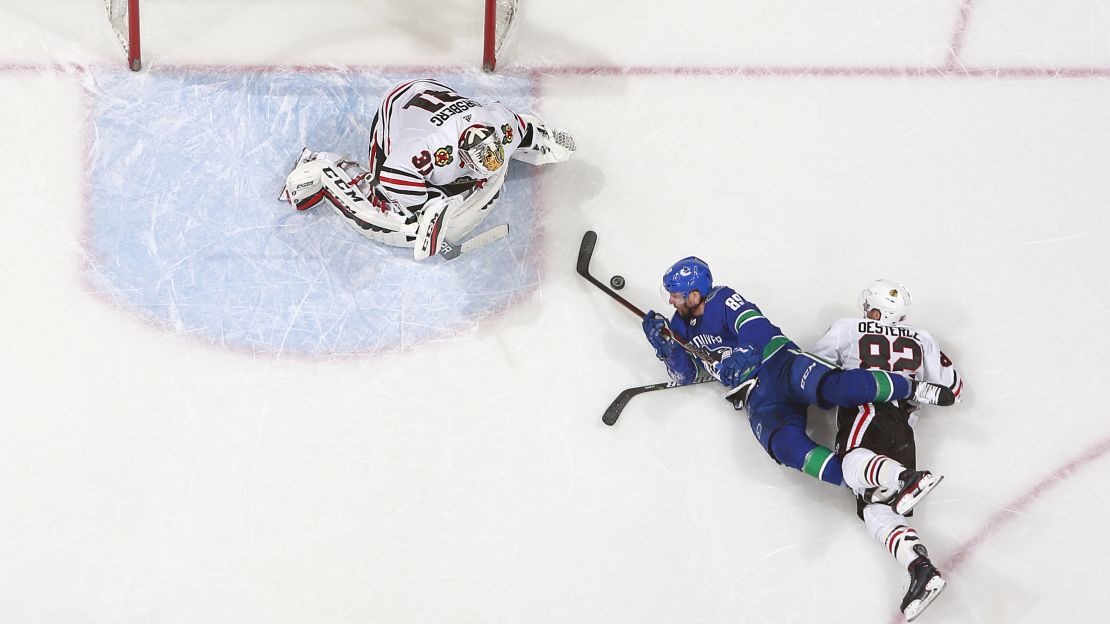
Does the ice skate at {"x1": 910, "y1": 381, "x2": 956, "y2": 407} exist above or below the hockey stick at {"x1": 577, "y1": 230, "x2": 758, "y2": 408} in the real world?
above

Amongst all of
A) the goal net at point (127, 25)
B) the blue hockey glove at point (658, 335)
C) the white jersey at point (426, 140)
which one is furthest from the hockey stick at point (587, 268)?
the goal net at point (127, 25)

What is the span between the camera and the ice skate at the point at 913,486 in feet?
14.2

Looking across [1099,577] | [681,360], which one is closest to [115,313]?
[681,360]

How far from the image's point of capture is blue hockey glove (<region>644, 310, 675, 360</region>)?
465 centimetres

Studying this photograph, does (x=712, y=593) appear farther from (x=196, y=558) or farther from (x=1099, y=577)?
(x=196, y=558)

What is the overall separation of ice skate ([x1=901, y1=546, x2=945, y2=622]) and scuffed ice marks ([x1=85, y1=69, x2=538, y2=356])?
1.73m

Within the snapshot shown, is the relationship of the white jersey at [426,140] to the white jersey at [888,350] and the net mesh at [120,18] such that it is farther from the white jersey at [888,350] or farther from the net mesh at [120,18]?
the white jersey at [888,350]

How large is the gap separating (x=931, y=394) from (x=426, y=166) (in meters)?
1.93

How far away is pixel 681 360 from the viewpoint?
4676mm

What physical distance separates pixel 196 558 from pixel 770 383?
220 centimetres

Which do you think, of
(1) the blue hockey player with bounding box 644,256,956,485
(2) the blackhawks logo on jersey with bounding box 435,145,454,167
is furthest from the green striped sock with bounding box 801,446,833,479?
(2) the blackhawks logo on jersey with bounding box 435,145,454,167

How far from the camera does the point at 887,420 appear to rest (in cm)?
460

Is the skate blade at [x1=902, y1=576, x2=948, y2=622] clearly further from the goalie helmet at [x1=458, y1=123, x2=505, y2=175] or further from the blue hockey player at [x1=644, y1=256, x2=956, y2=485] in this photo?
the goalie helmet at [x1=458, y1=123, x2=505, y2=175]

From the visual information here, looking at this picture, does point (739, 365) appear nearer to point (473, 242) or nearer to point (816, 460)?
point (816, 460)
